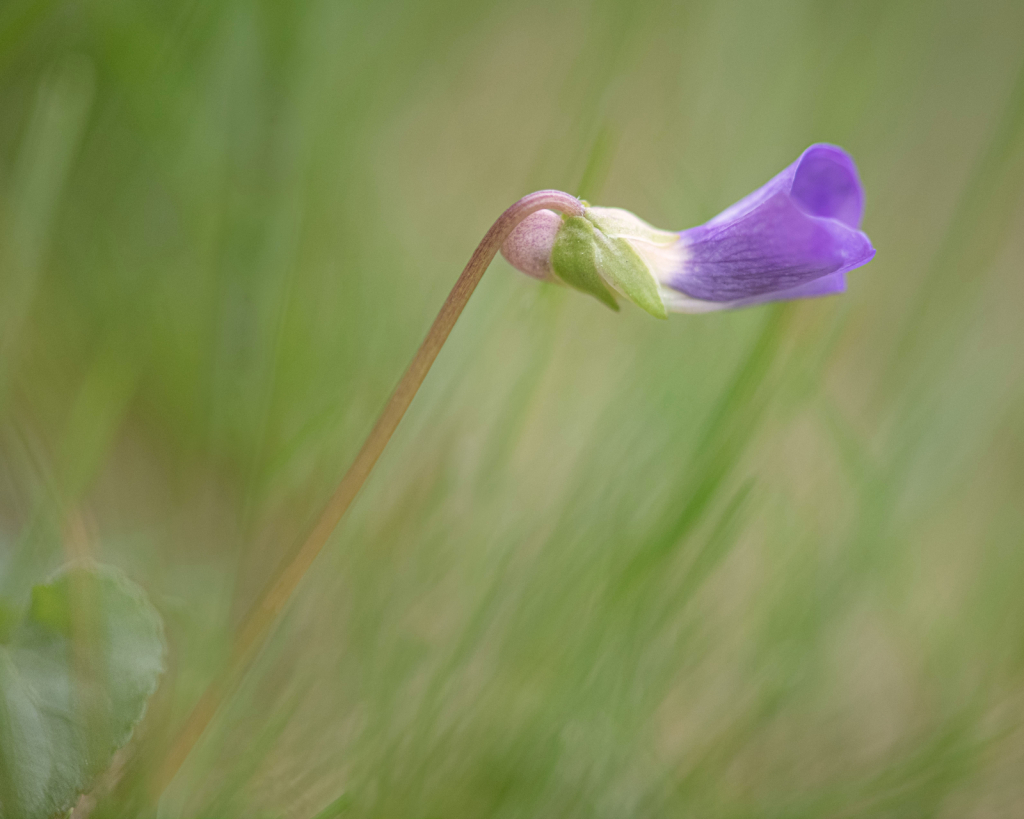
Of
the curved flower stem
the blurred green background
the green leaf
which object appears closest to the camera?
the green leaf

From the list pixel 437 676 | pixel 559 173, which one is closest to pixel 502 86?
pixel 559 173

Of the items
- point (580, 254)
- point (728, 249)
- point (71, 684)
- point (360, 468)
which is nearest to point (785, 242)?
point (728, 249)

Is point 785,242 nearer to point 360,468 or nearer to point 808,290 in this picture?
point 808,290

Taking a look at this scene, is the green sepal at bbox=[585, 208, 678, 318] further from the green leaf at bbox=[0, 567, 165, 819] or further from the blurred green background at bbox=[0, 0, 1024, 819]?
the green leaf at bbox=[0, 567, 165, 819]

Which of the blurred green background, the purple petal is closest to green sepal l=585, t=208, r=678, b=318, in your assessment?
the purple petal

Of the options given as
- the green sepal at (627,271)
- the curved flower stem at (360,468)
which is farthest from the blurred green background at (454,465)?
the green sepal at (627,271)

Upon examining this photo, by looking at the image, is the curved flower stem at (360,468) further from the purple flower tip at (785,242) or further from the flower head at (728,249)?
the purple flower tip at (785,242)

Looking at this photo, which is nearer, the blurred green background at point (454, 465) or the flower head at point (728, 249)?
the flower head at point (728, 249)
